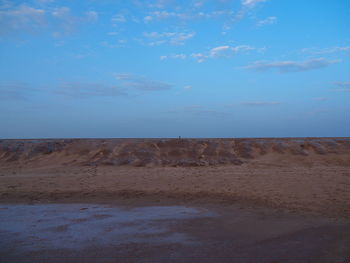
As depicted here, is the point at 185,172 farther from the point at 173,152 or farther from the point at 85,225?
the point at 85,225

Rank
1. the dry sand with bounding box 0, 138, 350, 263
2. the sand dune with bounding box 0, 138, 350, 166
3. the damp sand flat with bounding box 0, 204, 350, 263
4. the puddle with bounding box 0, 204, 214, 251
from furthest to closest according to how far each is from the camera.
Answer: the sand dune with bounding box 0, 138, 350, 166 → the puddle with bounding box 0, 204, 214, 251 → the dry sand with bounding box 0, 138, 350, 263 → the damp sand flat with bounding box 0, 204, 350, 263

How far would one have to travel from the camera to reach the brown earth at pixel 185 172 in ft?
32.5

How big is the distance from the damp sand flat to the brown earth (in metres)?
1.45

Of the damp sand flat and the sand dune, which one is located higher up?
the sand dune

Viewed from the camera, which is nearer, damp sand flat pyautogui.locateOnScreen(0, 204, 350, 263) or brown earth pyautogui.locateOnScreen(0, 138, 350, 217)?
damp sand flat pyautogui.locateOnScreen(0, 204, 350, 263)

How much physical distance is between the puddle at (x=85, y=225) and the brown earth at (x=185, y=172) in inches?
51.7

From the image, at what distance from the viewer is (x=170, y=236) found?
243 inches

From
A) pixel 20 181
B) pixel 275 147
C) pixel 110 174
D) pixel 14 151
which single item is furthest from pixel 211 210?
pixel 14 151

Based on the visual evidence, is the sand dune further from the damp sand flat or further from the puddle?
the damp sand flat

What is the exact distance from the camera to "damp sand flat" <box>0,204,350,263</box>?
5.16 meters

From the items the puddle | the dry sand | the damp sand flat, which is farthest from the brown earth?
the damp sand flat

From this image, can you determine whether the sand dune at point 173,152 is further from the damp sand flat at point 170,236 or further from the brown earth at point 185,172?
the damp sand flat at point 170,236

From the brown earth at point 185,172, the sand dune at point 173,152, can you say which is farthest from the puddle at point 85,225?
the sand dune at point 173,152

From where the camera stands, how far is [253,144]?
1938 centimetres
